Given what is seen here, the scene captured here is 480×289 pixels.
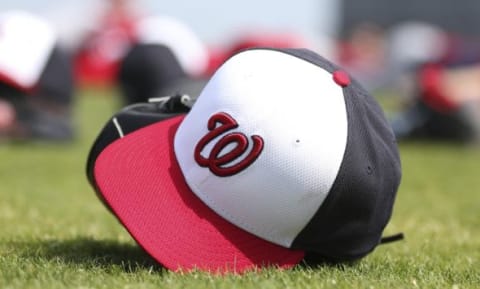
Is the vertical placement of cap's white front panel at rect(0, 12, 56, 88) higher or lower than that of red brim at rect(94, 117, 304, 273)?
Result: lower

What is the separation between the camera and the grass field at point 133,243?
248 centimetres

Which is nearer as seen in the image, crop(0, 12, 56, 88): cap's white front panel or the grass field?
the grass field

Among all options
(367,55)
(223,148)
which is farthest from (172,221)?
(367,55)

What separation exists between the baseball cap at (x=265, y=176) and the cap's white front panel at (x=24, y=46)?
3651 mm

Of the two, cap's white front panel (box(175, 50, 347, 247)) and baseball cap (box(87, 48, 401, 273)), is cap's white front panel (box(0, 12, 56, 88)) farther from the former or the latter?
cap's white front panel (box(175, 50, 347, 247))

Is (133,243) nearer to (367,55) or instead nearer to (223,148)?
(223,148)

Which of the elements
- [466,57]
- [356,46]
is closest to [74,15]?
[356,46]

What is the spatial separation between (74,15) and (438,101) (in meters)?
12.1

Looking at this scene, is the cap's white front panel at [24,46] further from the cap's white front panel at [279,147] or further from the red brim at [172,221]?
the cap's white front panel at [279,147]

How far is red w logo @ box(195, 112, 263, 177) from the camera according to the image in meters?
2.51

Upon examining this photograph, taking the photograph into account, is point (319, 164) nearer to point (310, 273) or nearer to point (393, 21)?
point (310, 273)

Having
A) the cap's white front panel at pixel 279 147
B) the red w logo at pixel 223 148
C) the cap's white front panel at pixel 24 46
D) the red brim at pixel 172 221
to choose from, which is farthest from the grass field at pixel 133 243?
the cap's white front panel at pixel 24 46

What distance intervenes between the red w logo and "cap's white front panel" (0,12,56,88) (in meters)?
3.73

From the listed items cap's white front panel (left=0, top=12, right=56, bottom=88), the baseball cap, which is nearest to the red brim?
the baseball cap
